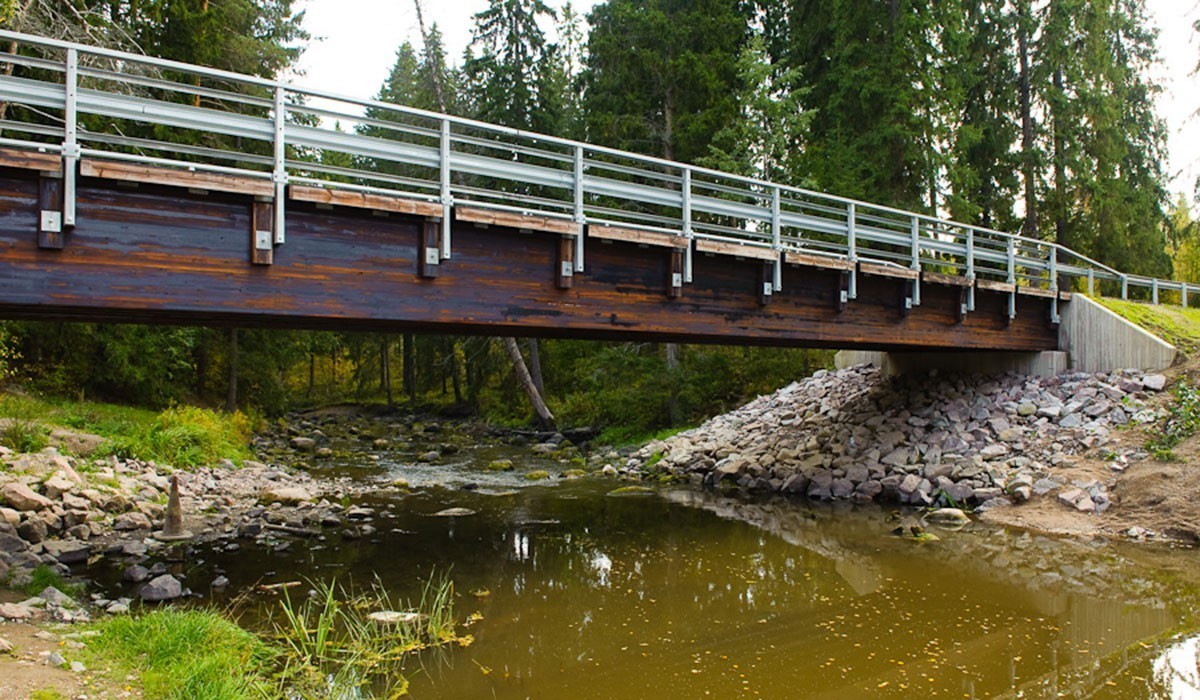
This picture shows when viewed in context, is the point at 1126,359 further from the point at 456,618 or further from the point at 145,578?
the point at 145,578

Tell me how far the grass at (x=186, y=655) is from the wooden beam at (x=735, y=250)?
898 centimetres

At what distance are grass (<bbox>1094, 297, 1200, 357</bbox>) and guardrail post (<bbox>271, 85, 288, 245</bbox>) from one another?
19.1m

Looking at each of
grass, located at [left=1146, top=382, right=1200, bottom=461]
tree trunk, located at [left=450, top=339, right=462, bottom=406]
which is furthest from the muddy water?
tree trunk, located at [left=450, top=339, right=462, bottom=406]

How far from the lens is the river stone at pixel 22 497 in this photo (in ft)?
38.5

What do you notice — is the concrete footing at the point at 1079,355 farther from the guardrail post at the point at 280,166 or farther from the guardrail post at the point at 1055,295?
the guardrail post at the point at 280,166

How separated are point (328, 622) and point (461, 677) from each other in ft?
6.55

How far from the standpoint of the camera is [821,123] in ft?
103

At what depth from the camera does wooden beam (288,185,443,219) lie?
9535mm

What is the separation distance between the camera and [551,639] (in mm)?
8383

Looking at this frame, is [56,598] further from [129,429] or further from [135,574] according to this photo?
[129,429]

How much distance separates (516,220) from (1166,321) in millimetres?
17553

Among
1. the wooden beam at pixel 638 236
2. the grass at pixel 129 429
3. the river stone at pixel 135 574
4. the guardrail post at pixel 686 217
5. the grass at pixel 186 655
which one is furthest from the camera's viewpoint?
the grass at pixel 129 429

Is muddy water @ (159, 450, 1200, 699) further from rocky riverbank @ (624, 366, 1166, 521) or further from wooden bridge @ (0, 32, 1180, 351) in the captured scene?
wooden bridge @ (0, 32, 1180, 351)

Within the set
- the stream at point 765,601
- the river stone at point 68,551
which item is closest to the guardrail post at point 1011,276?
the stream at point 765,601
